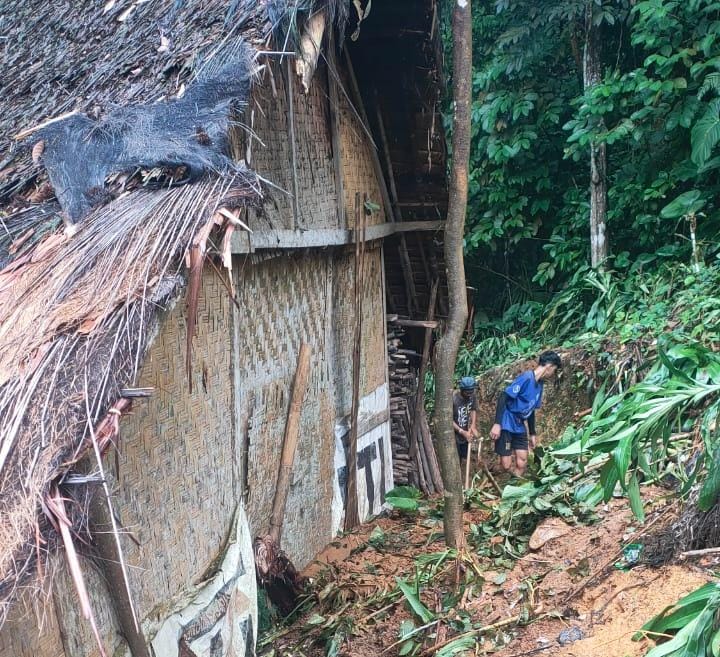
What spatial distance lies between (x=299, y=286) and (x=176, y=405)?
5.81 ft

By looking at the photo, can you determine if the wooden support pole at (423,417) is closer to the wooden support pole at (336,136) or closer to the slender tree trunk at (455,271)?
the wooden support pole at (336,136)

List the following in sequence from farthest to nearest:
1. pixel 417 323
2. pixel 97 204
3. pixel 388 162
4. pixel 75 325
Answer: pixel 417 323 → pixel 388 162 → pixel 97 204 → pixel 75 325

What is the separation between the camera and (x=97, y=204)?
3477 millimetres

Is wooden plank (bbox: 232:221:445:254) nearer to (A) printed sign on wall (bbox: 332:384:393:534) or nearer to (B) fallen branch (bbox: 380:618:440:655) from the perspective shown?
(A) printed sign on wall (bbox: 332:384:393:534)

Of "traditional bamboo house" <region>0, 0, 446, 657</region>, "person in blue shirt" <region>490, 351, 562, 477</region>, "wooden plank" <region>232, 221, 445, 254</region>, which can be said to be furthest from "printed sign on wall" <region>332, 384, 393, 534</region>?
"wooden plank" <region>232, 221, 445, 254</region>

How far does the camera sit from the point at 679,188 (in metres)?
8.33

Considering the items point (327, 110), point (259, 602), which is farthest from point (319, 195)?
point (259, 602)

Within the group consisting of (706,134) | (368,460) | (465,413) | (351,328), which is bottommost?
(368,460)

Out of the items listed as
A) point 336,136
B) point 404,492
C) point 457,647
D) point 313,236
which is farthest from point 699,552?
point 336,136

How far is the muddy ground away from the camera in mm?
3762

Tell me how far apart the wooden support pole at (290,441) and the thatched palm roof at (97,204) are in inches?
82.2

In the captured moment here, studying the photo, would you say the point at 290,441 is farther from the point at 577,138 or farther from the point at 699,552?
the point at 577,138

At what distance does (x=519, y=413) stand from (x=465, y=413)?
1.65ft

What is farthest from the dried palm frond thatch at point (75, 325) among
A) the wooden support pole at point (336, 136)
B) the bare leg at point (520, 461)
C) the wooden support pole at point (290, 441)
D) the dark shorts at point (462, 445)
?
the bare leg at point (520, 461)
